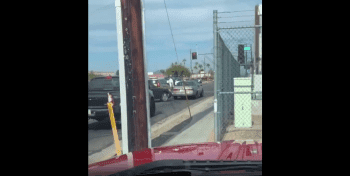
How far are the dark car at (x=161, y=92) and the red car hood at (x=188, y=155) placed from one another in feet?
46.5

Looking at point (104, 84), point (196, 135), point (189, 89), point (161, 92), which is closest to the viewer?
point (196, 135)

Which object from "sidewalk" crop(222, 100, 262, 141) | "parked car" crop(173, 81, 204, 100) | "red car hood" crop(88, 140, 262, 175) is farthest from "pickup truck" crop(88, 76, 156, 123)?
"parked car" crop(173, 81, 204, 100)

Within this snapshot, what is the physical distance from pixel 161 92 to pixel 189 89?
3072 millimetres

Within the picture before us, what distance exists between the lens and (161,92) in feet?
59.3

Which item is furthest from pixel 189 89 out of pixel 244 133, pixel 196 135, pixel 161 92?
pixel 244 133

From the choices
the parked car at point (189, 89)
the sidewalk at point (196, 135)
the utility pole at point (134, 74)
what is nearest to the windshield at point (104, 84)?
the sidewalk at point (196, 135)

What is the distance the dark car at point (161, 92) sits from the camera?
1734cm

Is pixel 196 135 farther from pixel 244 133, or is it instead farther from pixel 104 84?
pixel 104 84
